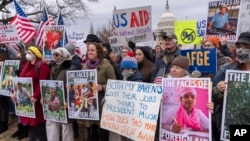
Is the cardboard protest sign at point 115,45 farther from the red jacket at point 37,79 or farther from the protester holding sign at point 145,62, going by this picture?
the red jacket at point 37,79

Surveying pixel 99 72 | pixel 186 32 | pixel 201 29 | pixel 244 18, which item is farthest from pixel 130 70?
pixel 201 29

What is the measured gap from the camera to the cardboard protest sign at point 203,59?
5125mm

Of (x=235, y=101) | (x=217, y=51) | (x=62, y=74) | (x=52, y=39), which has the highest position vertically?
(x=52, y=39)

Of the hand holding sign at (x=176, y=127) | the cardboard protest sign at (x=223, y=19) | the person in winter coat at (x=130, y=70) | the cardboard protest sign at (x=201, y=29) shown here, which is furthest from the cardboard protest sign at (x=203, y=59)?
the cardboard protest sign at (x=201, y=29)

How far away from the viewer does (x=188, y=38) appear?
9.05 m

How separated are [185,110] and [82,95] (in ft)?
6.14

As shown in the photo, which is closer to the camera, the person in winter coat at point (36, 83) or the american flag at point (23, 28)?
the person in winter coat at point (36, 83)

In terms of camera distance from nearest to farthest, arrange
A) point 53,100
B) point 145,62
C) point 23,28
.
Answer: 1. point 145,62
2. point 53,100
3. point 23,28

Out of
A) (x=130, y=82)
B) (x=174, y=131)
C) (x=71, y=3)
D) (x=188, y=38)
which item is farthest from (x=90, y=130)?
(x=71, y=3)

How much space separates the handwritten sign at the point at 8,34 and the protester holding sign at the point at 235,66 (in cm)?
641

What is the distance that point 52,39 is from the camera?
8109 millimetres

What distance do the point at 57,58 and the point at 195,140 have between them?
2892mm

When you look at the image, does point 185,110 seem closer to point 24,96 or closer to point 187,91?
point 187,91

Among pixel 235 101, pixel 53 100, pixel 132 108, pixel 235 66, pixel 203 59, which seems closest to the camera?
pixel 235 101
